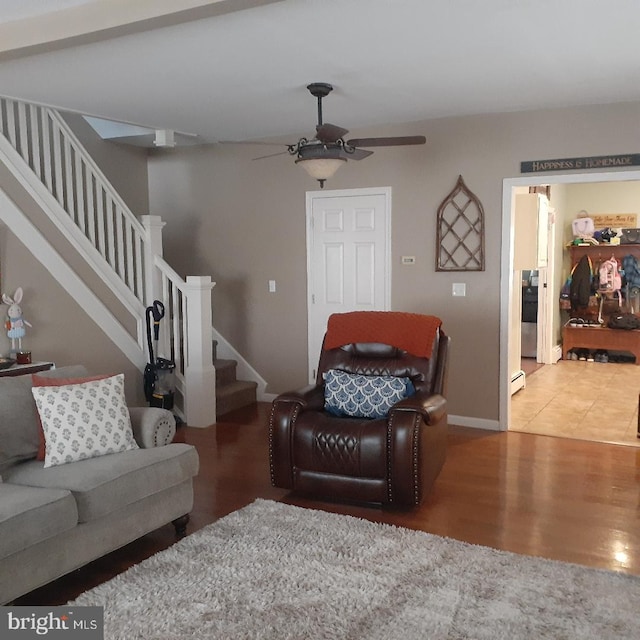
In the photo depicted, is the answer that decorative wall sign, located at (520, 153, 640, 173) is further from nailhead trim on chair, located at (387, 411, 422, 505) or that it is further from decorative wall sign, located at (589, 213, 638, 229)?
decorative wall sign, located at (589, 213, 638, 229)

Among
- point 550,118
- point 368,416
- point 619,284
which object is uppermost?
point 550,118

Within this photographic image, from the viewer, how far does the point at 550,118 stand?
5016mm

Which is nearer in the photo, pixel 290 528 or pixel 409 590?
pixel 409 590

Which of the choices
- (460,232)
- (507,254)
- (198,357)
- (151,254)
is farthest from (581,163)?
(151,254)

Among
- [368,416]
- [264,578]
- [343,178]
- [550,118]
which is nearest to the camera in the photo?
[264,578]

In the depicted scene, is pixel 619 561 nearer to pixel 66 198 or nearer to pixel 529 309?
pixel 66 198

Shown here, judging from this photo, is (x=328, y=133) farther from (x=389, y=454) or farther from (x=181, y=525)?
(x=181, y=525)

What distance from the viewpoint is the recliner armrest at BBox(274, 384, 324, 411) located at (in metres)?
3.89

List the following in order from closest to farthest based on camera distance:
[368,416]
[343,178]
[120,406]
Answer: [120,406], [368,416], [343,178]

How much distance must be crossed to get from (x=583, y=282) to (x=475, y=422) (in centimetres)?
428

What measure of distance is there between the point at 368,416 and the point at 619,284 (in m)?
6.11

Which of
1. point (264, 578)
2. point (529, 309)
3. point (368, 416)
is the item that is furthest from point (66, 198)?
point (529, 309)

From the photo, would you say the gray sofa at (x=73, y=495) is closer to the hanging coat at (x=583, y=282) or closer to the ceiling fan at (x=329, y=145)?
the ceiling fan at (x=329, y=145)

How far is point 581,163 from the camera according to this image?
4.92m
